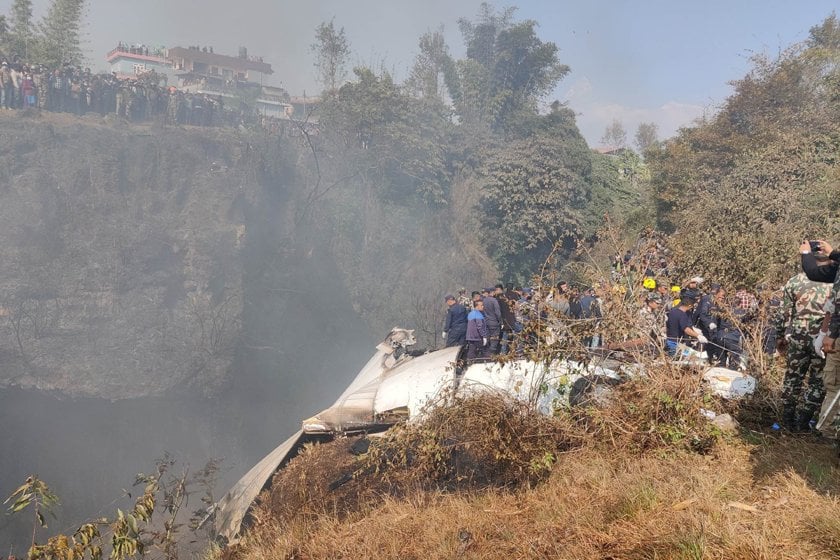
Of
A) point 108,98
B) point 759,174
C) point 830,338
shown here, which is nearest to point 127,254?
point 108,98

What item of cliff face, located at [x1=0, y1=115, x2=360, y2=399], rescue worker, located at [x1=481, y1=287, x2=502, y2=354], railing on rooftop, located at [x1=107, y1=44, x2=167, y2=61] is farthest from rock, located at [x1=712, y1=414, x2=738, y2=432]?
railing on rooftop, located at [x1=107, y1=44, x2=167, y2=61]

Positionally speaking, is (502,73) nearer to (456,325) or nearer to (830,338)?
(456,325)

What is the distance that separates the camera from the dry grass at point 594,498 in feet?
10.7

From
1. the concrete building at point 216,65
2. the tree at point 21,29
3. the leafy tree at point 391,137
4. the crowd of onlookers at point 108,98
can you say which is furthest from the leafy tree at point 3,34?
the concrete building at point 216,65

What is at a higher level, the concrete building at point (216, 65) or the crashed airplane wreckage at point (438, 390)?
the concrete building at point (216, 65)

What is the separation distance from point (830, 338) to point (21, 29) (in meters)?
26.6

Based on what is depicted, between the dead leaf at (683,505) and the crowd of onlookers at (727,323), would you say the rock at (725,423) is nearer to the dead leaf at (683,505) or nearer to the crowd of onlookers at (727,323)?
the crowd of onlookers at (727,323)

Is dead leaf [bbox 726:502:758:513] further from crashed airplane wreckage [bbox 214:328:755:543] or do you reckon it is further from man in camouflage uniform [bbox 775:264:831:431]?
crashed airplane wreckage [bbox 214:328:755:543]

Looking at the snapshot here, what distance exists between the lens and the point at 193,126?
875 inches

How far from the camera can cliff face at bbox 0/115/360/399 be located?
60.0ft

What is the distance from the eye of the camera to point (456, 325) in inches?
411

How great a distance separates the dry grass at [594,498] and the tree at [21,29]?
2269 cm

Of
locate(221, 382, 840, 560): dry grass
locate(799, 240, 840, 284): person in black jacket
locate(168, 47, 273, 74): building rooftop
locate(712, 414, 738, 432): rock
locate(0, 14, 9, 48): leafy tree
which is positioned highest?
locate(168, 47, 273, 74): building rooftop

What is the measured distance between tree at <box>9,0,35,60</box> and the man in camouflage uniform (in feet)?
83.4
